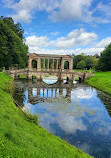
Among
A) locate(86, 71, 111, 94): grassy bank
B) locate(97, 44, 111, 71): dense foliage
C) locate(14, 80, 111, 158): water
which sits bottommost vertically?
locate(14, 80, 111, 158): water

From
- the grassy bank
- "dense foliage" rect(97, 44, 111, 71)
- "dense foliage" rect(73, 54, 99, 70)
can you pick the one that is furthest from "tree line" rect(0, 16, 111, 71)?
the grassy bank

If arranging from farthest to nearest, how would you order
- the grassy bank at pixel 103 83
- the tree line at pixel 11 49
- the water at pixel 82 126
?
the tree line at pixel 11 49
the grassy bank at pixel 103 83
the water at pixel 82 126

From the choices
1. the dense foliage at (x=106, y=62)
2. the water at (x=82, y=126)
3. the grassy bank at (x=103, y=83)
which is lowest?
the water at (x=82, y=126)

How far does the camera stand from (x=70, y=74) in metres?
60.4

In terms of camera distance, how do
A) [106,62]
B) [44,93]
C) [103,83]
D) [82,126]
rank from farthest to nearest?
[106,62]
[103,83]
[44,93]
[82,126]

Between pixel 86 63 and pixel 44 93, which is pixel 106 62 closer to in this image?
pixel 86 63

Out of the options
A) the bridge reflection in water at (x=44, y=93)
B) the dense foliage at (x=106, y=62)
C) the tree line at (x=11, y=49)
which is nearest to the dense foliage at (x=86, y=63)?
the dense foliage at (x=106, y=62)

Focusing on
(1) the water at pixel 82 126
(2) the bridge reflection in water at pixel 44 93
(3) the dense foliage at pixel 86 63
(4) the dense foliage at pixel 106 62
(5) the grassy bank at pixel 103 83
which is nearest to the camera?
(1) the water at pixel 82 126

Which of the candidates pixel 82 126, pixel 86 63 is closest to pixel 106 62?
pixel 86 63

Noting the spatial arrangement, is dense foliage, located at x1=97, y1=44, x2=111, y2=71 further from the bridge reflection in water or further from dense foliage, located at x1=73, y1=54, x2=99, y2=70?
the bridge reflection in water

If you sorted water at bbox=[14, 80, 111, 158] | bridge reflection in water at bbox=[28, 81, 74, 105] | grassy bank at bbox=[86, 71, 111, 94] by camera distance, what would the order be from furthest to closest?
1. grassy bank at bbox=[86, 71, 111, 94]
2. bridge reflection in water at bbox=[28, 81, 74, 105]
3. water at bbox=[14, 80, 111, 158]

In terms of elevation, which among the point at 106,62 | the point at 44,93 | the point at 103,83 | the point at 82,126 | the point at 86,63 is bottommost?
the point at 82,126

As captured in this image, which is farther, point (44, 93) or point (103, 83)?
point (103, 83)

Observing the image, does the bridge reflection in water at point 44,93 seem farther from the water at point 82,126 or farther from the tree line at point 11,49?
the tree line at point 11,49
